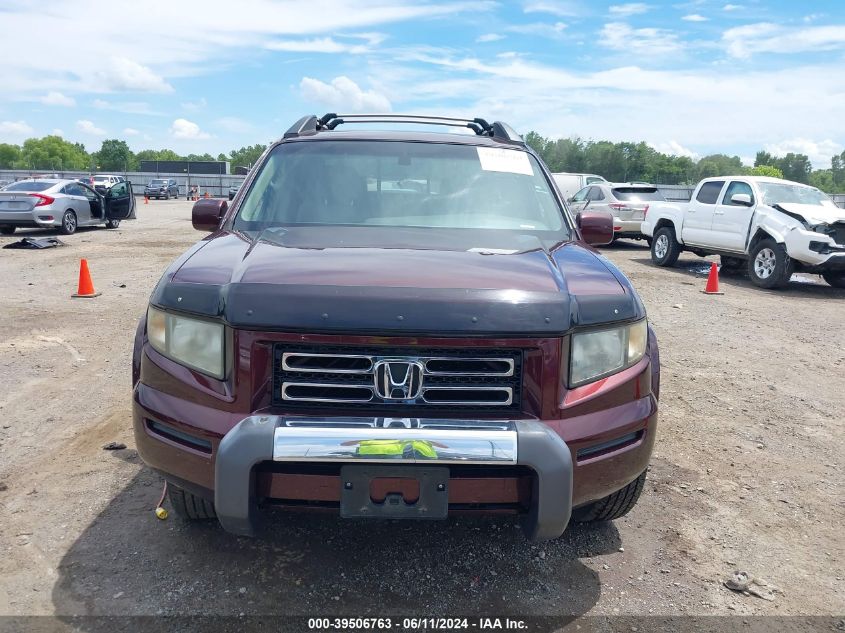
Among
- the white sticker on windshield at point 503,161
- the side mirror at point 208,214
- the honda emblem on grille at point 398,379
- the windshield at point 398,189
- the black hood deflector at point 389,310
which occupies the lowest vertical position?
the honda emblem on grille at point 398,379

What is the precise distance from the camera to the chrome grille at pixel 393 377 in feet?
8.13

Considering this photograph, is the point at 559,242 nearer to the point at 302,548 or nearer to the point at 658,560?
the point at 658,560

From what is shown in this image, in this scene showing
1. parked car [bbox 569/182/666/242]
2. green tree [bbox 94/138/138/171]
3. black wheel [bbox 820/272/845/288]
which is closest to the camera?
black wheel [bbox 820/272/845/288]

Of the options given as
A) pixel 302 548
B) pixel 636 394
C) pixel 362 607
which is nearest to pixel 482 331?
pixel 636 394

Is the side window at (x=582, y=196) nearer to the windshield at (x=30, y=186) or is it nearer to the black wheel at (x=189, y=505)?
the windshield at (x=30, y=186)

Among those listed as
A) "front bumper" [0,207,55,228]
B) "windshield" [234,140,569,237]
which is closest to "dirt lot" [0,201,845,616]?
"windshield" [234,140,569,237]

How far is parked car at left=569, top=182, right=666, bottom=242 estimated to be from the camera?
56.9ft

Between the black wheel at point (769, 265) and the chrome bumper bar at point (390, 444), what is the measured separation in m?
10.6

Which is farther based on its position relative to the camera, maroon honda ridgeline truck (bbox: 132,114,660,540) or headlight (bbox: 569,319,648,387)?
headlight (bbox: 569,319,648,387)

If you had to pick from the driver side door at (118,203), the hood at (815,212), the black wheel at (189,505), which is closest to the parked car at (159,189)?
the driver side door at (118,203)

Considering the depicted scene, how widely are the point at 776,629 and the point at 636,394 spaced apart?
102cm

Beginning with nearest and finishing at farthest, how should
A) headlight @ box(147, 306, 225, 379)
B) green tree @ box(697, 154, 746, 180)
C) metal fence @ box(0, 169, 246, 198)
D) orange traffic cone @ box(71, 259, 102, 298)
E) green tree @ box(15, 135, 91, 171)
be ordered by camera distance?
1. headlight @ box(147, 306, 225, 379)
2. orange traffic cone @ box(71, 259, 102, 298)
3. metal fence @ box(0, 169, 246, 198)
4. green tree @ box(697, 154, 746, 180)
5. green tree @ box(15, 135, 91, 171)

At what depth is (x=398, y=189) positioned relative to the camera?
3.81 m

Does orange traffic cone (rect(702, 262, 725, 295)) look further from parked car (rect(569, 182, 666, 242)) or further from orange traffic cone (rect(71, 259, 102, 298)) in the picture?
orange traffic cone (rect(71, 259, 102, 298))
